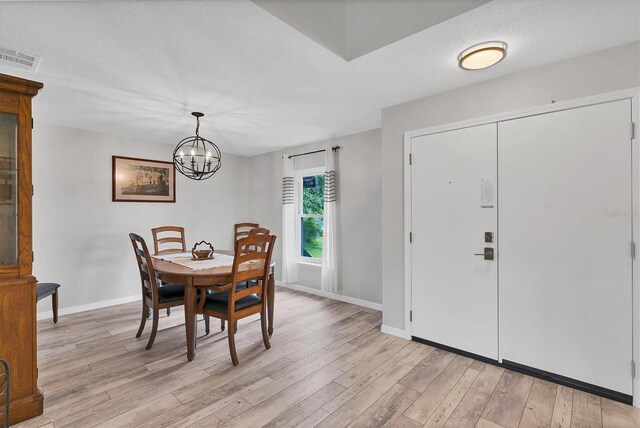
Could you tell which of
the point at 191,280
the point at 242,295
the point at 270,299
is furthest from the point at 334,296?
the point at 191,280

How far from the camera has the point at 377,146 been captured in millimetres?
3898

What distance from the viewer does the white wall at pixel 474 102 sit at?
200 centimetres

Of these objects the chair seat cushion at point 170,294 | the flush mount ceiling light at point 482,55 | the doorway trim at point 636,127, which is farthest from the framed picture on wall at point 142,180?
the flush mount ceiling light at point 482,55

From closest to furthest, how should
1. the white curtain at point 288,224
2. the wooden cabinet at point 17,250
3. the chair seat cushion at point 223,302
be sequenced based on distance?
the wooden cabinet at point 17,250
the chair seat cushion at point 223,302
the white curtain at point 288,224

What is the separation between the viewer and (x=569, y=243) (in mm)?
2125

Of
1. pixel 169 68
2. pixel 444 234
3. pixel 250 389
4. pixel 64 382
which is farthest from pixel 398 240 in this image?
pixel 64 382

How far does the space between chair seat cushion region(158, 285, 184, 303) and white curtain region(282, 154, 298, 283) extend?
6.75 feet

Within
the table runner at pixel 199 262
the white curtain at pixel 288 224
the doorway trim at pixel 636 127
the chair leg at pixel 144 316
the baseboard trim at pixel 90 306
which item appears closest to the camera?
the doorway trim at pixel 636 127

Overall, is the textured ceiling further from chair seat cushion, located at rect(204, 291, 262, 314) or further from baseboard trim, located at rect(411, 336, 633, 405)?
baseboard trim, located at rect(411, 336, 633, 405)

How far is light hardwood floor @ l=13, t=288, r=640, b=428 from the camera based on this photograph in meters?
1.81

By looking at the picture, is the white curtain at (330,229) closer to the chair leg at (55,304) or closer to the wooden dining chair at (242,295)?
the wooden dining chair at (242,295)

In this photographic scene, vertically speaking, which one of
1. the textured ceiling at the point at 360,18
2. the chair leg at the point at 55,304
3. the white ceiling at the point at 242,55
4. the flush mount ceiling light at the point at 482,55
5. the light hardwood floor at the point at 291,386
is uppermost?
the textured ceiling at the point at 360,18

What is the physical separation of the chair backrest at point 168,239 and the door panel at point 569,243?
12.4 feet

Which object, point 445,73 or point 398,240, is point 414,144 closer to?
point 445,73
